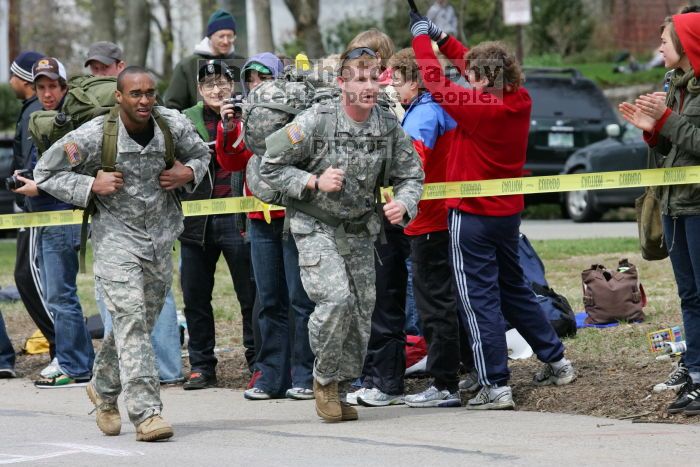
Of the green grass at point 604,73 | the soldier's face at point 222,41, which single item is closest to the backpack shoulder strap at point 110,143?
the soldier's face at point 222,41

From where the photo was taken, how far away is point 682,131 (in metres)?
7.17

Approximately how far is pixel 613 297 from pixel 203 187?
3.27 m

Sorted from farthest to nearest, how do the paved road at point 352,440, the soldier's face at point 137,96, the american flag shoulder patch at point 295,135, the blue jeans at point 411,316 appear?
the blue jeans at point 411,316 → the american flag shoulder patch at point 295,135 → the soldier's face at point 137,96 → the paved road at point 352,440

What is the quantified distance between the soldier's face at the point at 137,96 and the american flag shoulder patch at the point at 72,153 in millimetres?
340

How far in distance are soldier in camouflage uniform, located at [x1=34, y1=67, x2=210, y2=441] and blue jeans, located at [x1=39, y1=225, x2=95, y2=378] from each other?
6.87 feet

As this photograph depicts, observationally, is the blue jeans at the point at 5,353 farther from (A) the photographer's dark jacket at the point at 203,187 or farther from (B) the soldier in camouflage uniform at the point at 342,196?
(B) the soldier in camouflage uniform at the point at 342,196

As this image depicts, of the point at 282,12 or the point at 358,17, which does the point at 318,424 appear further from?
the point at 282,12

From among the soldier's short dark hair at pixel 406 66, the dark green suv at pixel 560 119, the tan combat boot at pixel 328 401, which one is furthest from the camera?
the dark green suv at pixel 560 119

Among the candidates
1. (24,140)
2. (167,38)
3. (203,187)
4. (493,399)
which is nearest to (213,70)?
(203,187)

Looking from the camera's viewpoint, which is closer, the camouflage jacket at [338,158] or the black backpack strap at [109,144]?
the black backpack strap at [109,144]

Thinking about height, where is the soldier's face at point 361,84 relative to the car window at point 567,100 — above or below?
above

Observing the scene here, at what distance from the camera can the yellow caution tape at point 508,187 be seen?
294 inches

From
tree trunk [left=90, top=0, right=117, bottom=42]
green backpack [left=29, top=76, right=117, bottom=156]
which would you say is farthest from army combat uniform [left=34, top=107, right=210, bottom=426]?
tree trunk [left=90, top=0, right=117, bottom=42]

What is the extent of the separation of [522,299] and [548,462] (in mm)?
2004
